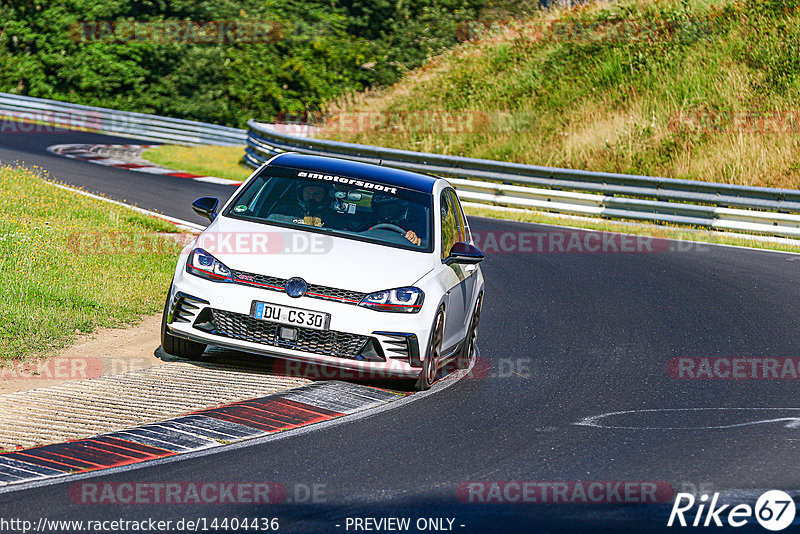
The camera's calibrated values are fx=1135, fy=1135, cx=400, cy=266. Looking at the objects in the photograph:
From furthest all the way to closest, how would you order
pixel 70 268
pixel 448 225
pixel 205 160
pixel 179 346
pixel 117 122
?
pixel 117 122 → pixel 205 160 → pixel 70 268 → pixel 448 225 → pixel 179 346

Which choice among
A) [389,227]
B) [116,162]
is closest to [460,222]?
[389,227]

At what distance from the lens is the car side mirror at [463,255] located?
29.3 feet

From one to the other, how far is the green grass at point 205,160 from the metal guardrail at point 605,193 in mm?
2271

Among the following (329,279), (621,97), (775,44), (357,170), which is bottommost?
(329,279)

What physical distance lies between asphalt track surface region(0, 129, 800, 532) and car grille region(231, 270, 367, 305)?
0.89 m

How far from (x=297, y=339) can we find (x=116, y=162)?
2165 cm

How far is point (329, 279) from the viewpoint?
821cm

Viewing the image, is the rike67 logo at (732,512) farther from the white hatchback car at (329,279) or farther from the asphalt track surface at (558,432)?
the white hatchback car at (329,279)

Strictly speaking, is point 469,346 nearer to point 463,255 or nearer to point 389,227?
point 463,255

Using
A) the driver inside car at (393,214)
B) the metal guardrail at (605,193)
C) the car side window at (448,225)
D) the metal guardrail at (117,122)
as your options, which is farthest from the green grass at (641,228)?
the metal guardrail at (117,122)

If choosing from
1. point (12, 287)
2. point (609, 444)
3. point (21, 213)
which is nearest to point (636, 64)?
point (21, 213)

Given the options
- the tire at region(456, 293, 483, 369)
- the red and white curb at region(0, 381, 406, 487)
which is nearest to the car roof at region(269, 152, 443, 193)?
the tire at region(456, 293, 483, 369)

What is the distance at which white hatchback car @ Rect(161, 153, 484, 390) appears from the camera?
8.20 metres

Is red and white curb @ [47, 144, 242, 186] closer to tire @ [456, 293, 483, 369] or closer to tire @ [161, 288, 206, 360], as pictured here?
tire @ [456, 293, 483, 369]
